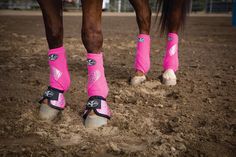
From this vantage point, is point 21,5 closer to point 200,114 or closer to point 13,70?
point 13,70

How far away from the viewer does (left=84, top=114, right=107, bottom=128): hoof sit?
5.55 ft

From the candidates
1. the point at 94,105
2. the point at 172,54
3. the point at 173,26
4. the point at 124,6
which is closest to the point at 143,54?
the point at 172,54

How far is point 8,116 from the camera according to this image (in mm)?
1838

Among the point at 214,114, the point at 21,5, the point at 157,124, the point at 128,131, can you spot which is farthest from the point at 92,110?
the point at 21,5

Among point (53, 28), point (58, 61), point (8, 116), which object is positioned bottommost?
Answer: point (8, 116)

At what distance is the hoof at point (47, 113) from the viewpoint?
5.95 ft

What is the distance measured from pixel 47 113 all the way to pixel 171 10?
153 cm

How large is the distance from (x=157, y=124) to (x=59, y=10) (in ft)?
2.92

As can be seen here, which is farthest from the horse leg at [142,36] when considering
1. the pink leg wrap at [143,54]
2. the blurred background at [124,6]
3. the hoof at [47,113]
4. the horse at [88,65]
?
the blurred background at [124,6]

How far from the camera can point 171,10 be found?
9.12 feet

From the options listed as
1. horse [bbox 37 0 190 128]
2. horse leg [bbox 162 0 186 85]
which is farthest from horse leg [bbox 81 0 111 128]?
horse leg [bbox 162 0 186 85]

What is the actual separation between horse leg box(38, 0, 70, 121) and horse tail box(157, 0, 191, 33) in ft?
3.96

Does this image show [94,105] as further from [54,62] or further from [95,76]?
Answer: [54,62]

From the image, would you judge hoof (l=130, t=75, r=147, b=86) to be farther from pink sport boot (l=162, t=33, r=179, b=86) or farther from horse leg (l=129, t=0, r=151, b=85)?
pink sport boot (l=162, t=33, r=179, b=86)
